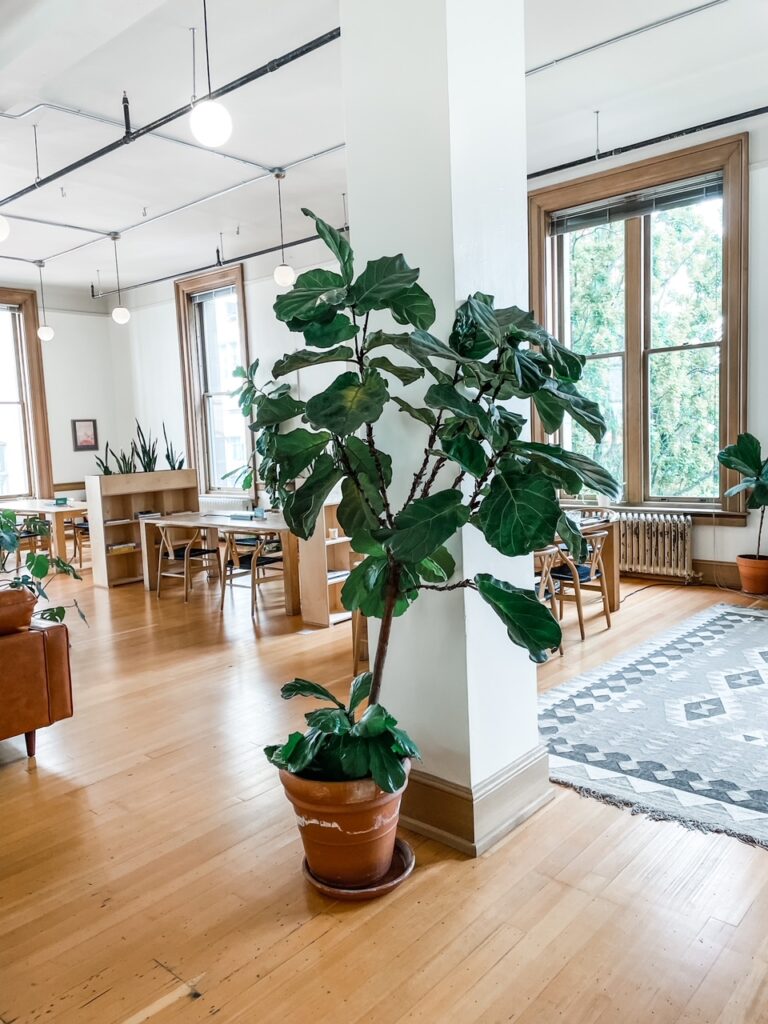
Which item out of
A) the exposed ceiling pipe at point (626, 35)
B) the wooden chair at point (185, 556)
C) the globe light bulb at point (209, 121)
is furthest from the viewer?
the wooden chair at point (185, 556)

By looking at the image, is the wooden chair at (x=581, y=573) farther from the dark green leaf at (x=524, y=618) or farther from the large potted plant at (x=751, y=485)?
the dark green leaf at (x=524, y=618)

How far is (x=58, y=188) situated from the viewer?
745 cm

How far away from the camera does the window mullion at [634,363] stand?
281 inches

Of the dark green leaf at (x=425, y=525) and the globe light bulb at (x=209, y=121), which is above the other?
the globe light bulb at (x=209, y=121)

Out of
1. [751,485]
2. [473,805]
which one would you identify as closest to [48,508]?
[751,485]

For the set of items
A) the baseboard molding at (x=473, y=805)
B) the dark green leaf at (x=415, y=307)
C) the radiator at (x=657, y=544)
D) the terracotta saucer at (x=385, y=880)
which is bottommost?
the terracotta saucer at (x=385, y=880)

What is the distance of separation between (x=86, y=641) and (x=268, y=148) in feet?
14.6

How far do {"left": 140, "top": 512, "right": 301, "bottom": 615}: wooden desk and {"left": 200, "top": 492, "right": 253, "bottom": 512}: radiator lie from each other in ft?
5.68

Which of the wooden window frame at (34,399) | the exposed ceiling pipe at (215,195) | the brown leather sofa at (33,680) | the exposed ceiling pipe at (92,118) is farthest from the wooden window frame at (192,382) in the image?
the brown leather sofa at (33,680)

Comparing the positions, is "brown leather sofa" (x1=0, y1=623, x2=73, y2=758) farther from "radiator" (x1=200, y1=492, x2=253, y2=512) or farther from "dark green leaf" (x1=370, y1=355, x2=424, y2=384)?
"radiator" (x1=200, y1=492, x2=253, y2=512)

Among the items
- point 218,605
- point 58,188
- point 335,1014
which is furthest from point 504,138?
point 58,188

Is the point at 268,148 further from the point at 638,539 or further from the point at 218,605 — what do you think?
the point at 638,539

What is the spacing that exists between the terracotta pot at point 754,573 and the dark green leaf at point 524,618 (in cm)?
474

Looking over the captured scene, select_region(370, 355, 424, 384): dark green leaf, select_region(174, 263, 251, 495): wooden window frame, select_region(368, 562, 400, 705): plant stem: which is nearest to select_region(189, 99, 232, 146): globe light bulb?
select_region(370, 355, 424, 384): dark green leaf
